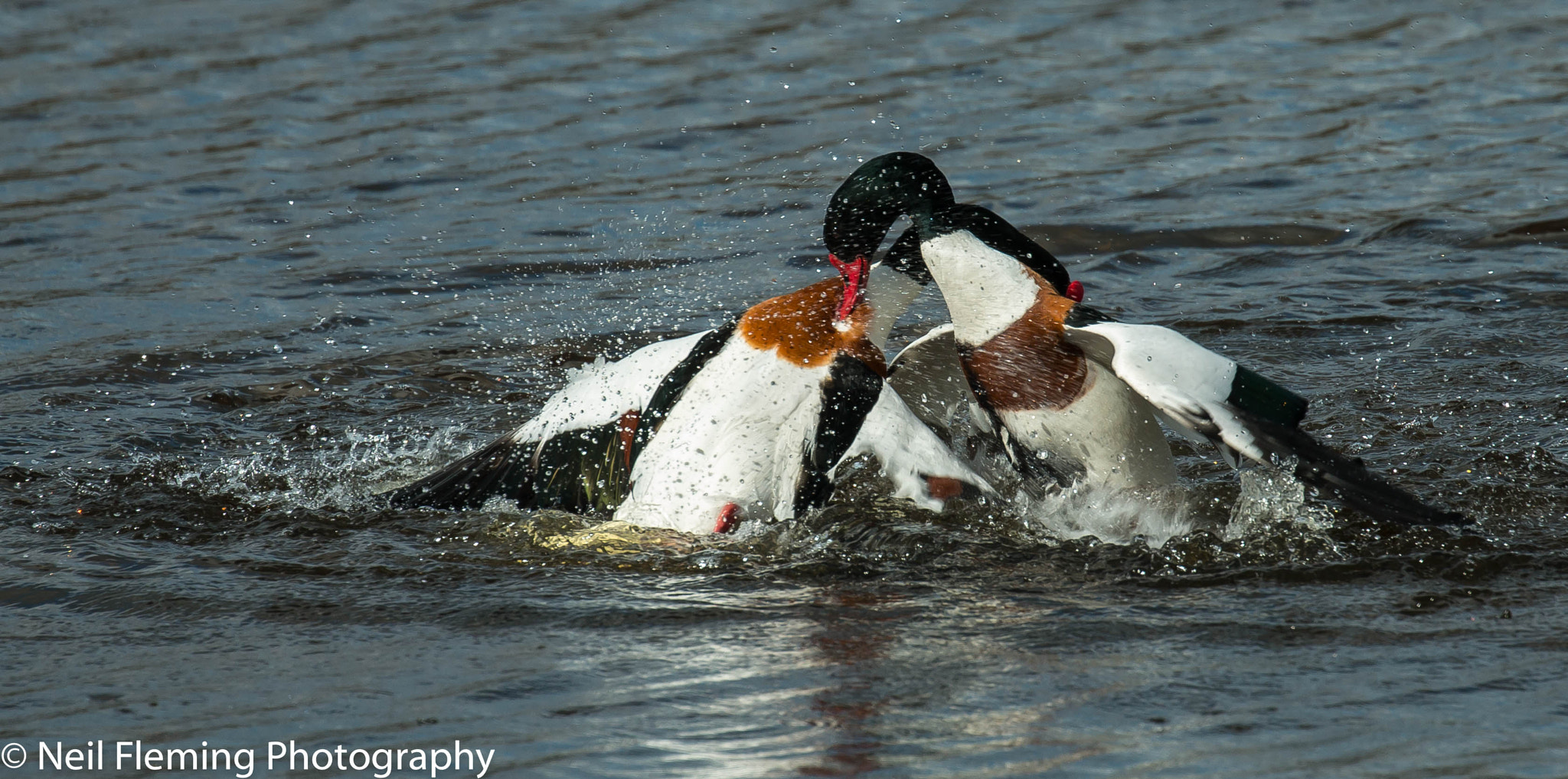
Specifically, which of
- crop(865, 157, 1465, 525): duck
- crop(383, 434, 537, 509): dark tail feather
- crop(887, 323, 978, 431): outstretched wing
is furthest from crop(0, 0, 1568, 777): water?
crop(887, 323, 978, 431): outstretched wing

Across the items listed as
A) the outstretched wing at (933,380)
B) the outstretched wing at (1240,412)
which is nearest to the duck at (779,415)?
the outstretched wing at (933,380)

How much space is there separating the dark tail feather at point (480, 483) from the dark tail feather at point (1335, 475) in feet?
7.24

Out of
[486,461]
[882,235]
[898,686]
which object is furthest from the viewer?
[486,461]

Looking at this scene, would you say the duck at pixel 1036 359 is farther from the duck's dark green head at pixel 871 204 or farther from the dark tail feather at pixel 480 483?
the dark tail feather at pixel 480 483

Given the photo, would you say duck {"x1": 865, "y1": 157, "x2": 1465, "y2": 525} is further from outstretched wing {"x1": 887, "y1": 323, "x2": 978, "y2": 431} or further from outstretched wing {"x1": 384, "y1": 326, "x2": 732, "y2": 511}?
outstretched wing {"x1": 384, "y1": 326, "x2": 732, "y2": 511}

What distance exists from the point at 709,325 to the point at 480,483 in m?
2.30

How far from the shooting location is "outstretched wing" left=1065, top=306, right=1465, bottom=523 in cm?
416

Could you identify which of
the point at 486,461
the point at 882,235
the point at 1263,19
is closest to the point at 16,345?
the point at 486,461

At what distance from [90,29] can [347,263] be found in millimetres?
4875

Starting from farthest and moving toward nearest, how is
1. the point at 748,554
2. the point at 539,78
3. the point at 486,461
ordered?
the point at 539,78 < the point at 486,461 < the point at 748,554

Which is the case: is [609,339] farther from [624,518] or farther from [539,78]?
[539,78]

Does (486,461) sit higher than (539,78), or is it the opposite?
(539,78)

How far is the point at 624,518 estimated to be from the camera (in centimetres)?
477

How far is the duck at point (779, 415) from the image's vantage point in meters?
4.65
